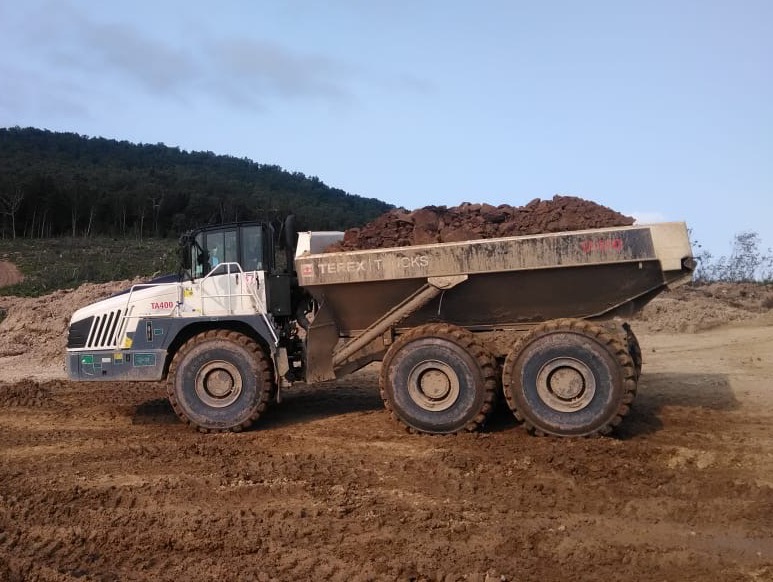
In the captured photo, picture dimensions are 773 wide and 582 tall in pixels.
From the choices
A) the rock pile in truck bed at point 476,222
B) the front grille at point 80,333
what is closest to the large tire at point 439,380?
the rock pile in truck bed at point 476,222

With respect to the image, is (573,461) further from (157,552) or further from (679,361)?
(679,361)

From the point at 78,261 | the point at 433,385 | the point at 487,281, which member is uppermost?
the point at 78,261

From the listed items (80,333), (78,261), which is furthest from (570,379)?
(78,261)

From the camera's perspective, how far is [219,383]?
310 inches

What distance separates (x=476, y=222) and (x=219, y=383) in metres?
3.55

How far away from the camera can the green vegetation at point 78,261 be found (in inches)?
1133

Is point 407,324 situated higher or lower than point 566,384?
higher

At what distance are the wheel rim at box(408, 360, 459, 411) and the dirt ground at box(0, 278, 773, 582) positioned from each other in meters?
0.40

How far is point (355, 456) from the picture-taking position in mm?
6695

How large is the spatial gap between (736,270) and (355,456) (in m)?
27.4

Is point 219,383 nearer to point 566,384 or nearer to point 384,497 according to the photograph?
point 384,497

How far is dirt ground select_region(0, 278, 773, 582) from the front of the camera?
4246mm

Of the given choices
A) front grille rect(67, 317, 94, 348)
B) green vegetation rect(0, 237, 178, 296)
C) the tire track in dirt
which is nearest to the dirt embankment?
the tire track in dirt

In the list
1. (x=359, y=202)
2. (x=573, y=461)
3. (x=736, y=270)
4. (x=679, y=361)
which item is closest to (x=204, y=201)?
(x=359, y=202)
